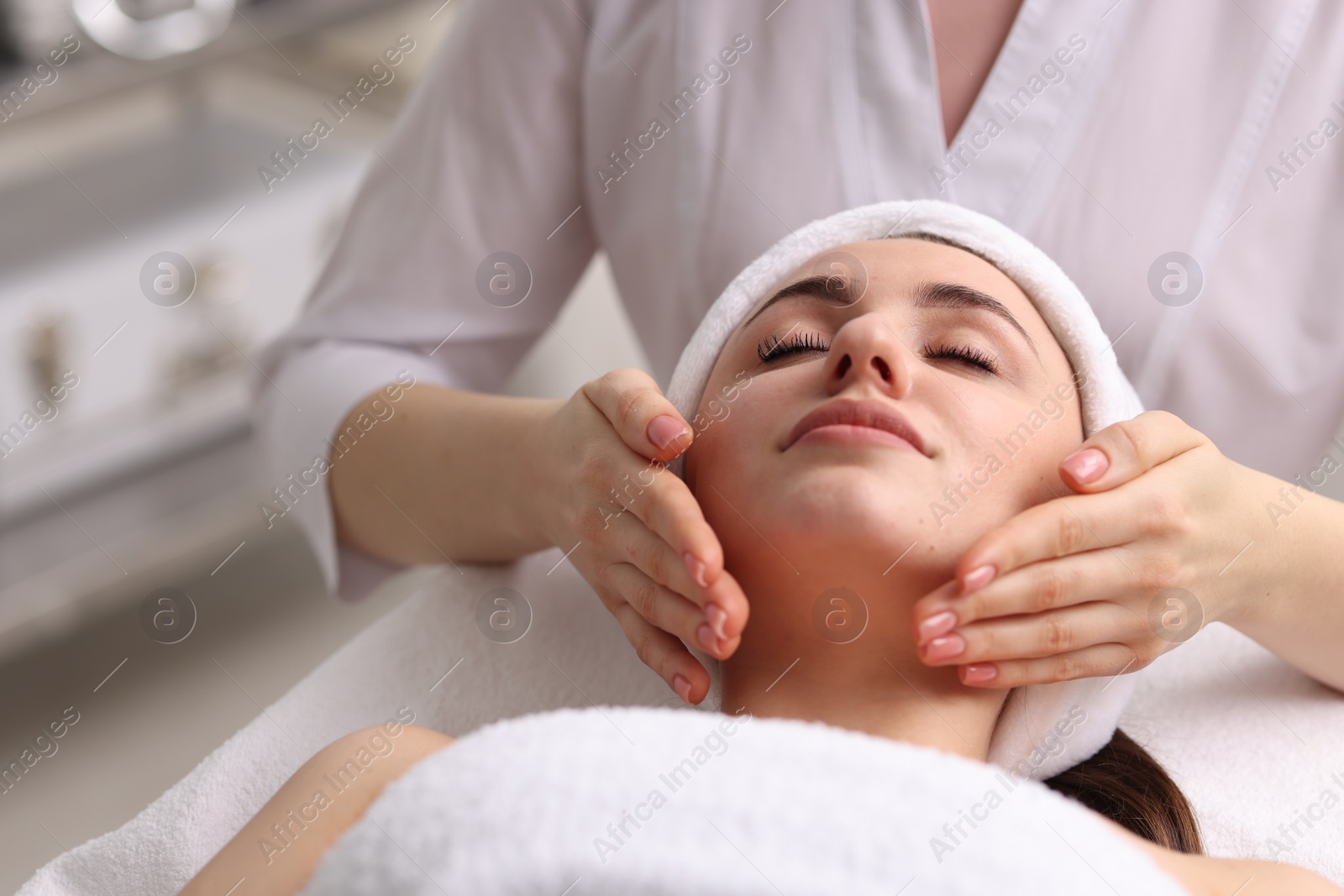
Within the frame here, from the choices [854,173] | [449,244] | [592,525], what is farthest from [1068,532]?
[449,244]

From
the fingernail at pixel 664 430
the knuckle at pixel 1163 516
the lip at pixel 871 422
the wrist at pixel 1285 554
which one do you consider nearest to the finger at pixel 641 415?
the fingernail at pixel 664 430

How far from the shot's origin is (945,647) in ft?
2.30

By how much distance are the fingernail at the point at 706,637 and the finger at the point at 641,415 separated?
120 millimetres

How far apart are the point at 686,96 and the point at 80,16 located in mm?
1428

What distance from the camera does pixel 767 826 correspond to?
61 cm

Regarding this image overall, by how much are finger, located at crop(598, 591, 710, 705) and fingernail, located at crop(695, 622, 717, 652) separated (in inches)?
2.1

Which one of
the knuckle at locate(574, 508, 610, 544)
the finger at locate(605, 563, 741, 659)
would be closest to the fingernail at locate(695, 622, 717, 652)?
the finger at locate(605, 563, 741, 659)

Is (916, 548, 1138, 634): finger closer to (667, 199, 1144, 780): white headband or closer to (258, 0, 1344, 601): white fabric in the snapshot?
(667, 199, 1144, 780): white headband

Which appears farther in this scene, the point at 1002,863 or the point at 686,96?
the point at 686,96

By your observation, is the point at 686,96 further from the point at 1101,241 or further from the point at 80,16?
the point at 80,16

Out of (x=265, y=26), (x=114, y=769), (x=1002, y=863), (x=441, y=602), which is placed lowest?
(x=114, y=769)

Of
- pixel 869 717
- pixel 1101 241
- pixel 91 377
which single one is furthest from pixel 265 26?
pixel 869 717

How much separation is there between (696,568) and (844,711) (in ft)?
0.60

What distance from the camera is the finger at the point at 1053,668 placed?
732 millimetres
